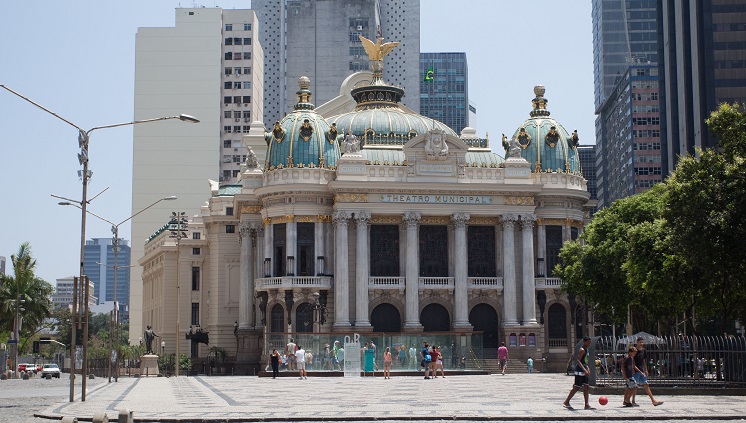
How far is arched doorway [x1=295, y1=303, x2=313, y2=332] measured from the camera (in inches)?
3580

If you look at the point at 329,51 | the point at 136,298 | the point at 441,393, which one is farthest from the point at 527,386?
the point at 329,51

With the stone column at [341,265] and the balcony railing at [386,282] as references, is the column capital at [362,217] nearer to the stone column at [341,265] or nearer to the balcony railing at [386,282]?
the stone column at [341,265]

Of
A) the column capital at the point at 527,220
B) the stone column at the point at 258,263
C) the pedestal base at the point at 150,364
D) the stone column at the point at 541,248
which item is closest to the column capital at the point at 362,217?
the stone column at the point at 258,263

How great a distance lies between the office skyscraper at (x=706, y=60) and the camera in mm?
124688

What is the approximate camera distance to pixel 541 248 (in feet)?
311

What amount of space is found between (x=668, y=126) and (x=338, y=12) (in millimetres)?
64502

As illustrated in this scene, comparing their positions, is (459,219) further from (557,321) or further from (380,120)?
(380,120)

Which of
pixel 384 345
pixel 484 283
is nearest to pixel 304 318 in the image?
pixel 484 283

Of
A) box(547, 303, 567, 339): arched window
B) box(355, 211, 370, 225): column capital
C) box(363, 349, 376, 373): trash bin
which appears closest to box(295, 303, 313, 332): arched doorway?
box(355, 211, 370, 225): column capital

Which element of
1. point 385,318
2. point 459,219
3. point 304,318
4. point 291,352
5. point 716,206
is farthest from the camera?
point 385,318

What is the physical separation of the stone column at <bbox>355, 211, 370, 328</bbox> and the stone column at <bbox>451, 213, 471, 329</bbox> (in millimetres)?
6997

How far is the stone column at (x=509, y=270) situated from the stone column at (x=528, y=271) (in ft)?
2.65

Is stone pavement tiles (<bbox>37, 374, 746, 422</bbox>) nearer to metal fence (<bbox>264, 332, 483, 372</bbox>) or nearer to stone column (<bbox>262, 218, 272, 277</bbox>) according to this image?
metal fence (<bbox>264, 332, 483, 372</bbox>)

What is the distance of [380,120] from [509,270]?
60.2 ft
